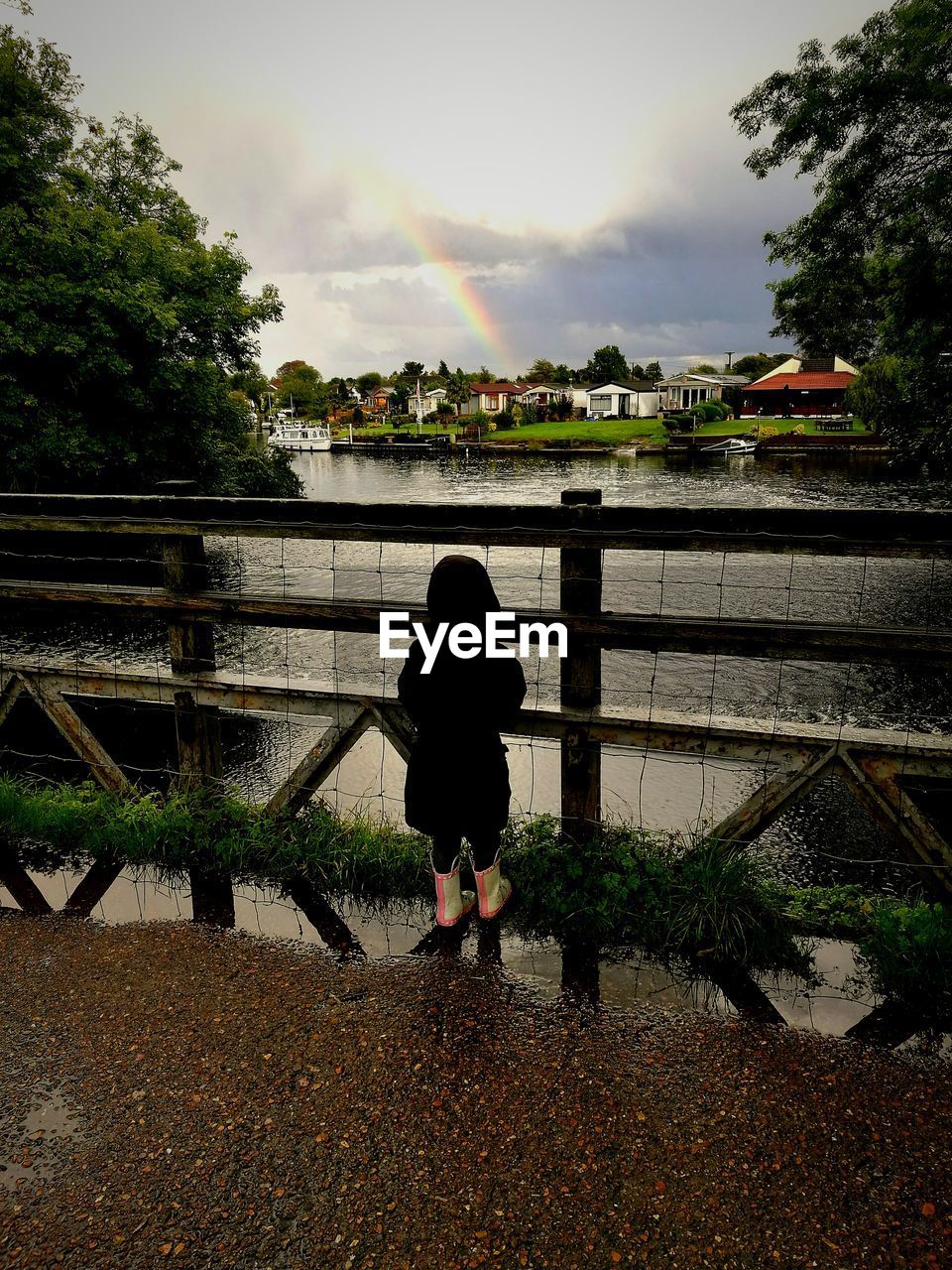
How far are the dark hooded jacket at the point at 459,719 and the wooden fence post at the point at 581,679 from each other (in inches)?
17.5

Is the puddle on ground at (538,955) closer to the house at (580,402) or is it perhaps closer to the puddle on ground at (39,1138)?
the puddle on ground at (39,1138)

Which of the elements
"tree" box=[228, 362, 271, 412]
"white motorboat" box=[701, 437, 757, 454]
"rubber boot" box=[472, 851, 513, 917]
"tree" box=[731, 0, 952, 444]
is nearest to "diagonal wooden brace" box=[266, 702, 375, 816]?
"rubber boot" box=[472, 851, 513, 917]

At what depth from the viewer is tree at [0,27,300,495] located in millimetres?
21219

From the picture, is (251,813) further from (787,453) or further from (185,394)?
(787,453)

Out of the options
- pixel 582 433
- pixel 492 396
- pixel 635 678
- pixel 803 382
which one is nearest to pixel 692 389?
pixel 803 382

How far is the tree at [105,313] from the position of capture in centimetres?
2122

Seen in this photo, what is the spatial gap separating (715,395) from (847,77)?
390 feet

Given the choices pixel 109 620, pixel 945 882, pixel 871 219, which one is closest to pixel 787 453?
pixel 871 219

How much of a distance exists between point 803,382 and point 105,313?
95581 mm

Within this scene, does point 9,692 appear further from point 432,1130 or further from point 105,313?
point 105,313

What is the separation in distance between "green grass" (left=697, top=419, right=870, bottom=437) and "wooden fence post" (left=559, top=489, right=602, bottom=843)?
3143 inches

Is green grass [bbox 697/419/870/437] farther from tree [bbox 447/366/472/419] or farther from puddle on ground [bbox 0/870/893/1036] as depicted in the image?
puddle on ground [bbox 0/870/893/1036]

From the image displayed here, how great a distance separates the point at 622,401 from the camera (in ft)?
431

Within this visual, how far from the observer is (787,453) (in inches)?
2677
